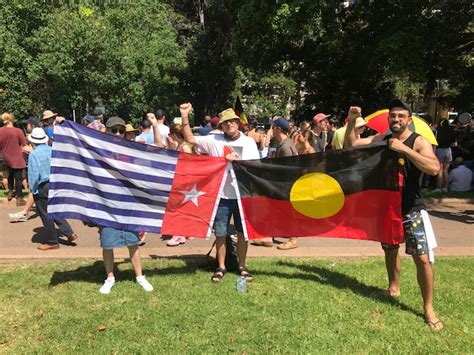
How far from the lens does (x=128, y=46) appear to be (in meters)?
21.6

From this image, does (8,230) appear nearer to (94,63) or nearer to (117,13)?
(94,63)

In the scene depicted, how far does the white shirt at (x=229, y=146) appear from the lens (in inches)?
208

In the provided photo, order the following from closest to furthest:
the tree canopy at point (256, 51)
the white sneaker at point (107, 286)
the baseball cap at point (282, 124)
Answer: the white sneaker at point (107, 286) → the baseball cap at point (282, 124) → the tree canopy at point (256, 51)

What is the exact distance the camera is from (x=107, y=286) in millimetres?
5055

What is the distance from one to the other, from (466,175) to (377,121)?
287 inches

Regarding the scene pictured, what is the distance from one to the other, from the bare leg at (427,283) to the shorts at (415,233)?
61 mm

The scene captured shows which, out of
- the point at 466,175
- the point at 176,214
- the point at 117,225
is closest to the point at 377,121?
the point at 176,214

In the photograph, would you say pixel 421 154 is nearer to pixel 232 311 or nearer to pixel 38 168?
pixel 232 311

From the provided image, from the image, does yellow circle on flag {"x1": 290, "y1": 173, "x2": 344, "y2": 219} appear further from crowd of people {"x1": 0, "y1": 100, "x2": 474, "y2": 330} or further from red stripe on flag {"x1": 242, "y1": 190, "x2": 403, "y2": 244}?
crowd of people {"x1": 0, "y1": 100, "x2": 474, "y2": 330}

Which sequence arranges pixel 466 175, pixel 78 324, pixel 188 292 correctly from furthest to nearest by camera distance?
pixel 466 175 → pixel 188 292 → pixel 78 324

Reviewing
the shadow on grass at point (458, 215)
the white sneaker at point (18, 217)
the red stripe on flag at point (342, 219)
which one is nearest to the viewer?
the red stripe on flag at point (342, 219)

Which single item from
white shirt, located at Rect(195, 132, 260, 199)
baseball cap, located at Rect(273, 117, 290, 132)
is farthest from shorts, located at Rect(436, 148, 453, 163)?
white shirt, located at Rect(195, 132, 260, 199)

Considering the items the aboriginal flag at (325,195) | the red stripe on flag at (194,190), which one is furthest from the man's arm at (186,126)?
the aboriginal flag at (325,195)

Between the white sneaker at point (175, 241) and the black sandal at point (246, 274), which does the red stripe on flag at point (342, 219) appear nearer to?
the black sandal at point (246, 274)
